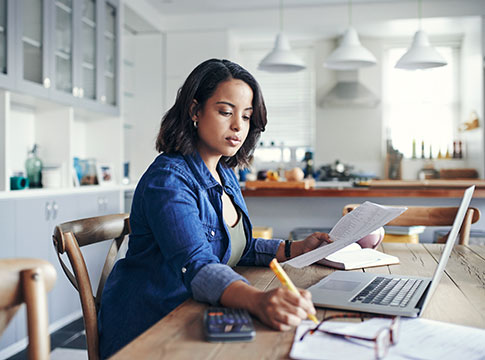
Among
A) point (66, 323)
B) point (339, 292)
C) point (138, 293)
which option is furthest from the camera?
point (66, 323)

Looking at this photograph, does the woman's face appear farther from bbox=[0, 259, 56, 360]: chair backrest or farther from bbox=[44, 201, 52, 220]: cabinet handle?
bbox=[44, 201, 52, 220]: cabinet handle

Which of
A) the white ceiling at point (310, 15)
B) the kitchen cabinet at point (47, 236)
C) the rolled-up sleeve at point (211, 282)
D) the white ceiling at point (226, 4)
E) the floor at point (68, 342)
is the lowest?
the floor at point (68, 342)

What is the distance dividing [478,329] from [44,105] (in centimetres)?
335

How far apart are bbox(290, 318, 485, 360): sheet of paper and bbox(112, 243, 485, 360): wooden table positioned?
0.04 metres

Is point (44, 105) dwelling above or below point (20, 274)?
above

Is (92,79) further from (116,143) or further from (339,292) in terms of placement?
(339,292)

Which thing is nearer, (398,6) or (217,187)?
(217,187)

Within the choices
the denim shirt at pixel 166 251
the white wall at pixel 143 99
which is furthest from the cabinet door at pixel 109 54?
the denim shirt at pixel 166 251

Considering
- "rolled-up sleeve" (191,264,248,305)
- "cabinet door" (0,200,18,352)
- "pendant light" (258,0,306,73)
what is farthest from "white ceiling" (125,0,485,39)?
"rolled-up sleeve" (191,264,248,305)

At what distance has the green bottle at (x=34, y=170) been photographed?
3.46 meters

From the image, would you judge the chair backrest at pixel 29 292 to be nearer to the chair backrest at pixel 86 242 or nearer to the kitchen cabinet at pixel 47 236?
the chair backrest at pixel 86 242

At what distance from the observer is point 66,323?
3.43 meters

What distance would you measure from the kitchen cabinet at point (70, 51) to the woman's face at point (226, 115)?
2044 mm

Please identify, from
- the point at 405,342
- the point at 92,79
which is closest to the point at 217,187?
the point at 405,342
